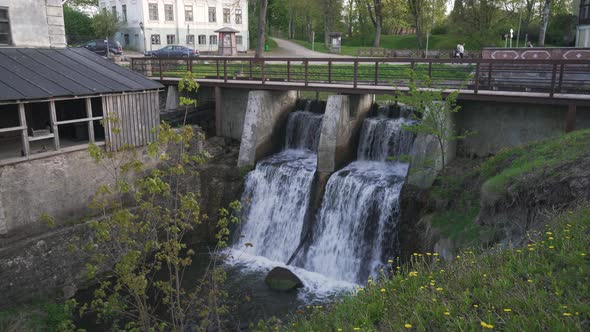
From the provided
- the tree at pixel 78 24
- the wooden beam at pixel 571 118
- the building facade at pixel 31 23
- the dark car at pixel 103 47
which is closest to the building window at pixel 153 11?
the tree at pixel 78 24

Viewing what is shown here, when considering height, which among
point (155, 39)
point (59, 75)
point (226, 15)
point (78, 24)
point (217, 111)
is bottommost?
point (217, 111)

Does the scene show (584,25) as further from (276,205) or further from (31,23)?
(31,23)

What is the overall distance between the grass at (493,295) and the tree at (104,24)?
46.6m

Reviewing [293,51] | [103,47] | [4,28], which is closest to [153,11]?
[103,47]

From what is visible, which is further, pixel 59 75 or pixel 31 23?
pixel 31 23

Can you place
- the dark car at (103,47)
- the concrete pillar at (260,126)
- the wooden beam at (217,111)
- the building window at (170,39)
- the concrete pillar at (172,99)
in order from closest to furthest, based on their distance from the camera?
the concrete pillar at (260,126) < the wooden beam at (217,111) < the concrete pillar at (172,99) < the dark car at (103,47) < the building window at (170,39)

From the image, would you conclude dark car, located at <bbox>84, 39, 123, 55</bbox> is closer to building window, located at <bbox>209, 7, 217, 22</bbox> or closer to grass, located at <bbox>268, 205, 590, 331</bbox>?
building window, located at <bbox>209, 7, 217, 22</bbox>

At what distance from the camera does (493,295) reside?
5.91 m

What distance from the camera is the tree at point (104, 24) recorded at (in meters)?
47.0

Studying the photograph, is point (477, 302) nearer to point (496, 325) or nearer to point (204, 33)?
point (496, 325)

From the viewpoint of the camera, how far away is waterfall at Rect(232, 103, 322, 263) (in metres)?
18.1

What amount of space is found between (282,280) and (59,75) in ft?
33.5

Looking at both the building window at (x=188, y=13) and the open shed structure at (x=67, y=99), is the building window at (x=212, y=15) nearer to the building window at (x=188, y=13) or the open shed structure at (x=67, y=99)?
the building window at (x=188, y=13)

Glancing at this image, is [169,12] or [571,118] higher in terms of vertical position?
[169,12]
